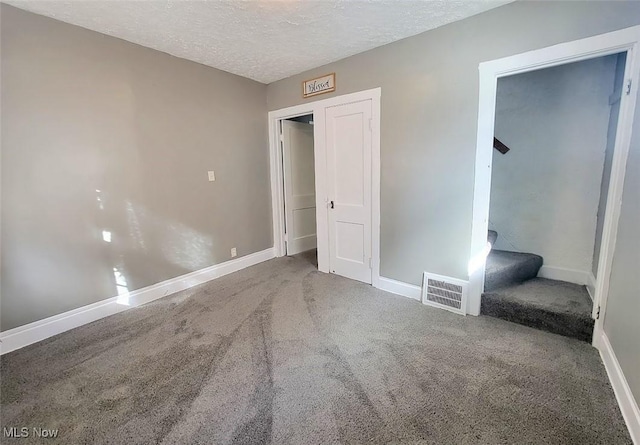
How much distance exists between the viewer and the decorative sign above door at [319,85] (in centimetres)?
314

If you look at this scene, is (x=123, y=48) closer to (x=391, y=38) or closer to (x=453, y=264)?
(x=391, y=38)

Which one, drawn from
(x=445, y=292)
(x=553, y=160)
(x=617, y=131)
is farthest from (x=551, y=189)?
(x=445, y=292)

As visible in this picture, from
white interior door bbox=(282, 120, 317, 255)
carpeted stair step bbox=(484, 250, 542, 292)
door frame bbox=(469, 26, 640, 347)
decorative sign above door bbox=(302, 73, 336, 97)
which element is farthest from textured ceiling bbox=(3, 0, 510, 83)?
carpeted stair step bbox=(484, 250, 542, 292)

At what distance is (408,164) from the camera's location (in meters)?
2.72

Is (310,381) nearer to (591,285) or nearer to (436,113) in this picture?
(436,113)

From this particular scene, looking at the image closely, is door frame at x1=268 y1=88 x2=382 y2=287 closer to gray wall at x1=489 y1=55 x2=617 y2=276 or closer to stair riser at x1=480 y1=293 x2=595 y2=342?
stair riser at x1=480 y1=293 x2=595 y2=342

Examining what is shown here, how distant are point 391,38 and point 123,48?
2471 millimetres

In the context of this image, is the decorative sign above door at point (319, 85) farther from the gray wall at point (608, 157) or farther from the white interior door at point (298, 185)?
the gray wall at point (608, 157)

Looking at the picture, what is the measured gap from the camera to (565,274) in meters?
2.71

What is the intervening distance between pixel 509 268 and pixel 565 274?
24.8 inches

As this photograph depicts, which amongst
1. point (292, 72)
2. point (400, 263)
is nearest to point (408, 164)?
point (400, 263)

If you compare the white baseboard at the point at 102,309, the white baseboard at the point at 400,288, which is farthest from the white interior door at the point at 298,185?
the white baseboard at the point at 400,288

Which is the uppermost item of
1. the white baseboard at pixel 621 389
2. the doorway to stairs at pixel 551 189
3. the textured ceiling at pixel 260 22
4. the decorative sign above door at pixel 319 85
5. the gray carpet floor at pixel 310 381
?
the textured ceiling at pixel 260 22

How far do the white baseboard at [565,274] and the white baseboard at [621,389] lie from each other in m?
0.90
